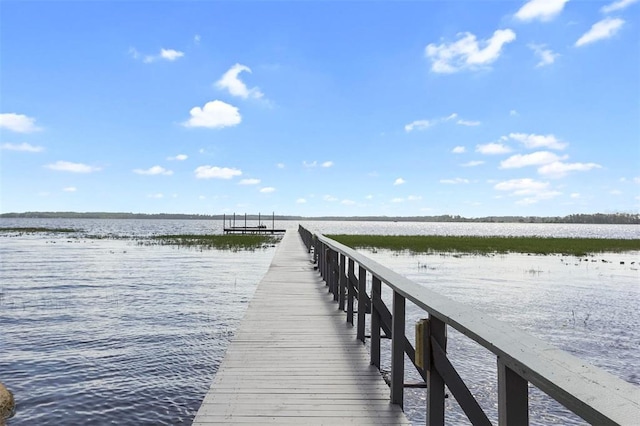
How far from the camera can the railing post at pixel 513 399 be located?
181cm

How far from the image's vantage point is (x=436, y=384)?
9.26 feet

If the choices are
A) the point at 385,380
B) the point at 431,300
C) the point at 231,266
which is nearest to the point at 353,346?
the point at 385,380

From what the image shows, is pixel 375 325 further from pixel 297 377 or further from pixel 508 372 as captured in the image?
pixel 508 372

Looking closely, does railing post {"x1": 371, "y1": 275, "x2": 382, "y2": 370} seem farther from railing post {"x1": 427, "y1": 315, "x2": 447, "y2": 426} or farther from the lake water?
railing post {"x1": 427, "y1": 315, "x2": 447, "y2": 426}

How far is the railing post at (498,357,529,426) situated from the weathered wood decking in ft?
5.50

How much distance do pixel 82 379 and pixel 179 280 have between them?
9.97m

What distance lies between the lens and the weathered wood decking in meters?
3.45

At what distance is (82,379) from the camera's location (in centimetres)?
636

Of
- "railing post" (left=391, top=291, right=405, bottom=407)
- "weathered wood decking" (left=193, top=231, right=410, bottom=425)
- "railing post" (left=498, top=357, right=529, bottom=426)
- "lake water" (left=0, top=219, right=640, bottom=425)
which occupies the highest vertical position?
"railing post" (left=498, top=357, right=529, bottom=426)

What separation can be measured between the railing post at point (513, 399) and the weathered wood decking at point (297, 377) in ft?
5.50

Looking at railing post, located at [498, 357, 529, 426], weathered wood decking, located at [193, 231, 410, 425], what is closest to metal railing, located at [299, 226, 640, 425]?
railing post, located at [498, 357, 529, 426]

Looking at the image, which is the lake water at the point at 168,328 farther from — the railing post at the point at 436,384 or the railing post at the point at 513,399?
the railing post at the point at 513,399

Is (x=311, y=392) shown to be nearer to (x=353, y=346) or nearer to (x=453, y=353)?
(x=353, y=346)

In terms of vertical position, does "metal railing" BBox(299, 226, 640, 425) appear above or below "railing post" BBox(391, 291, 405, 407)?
above
